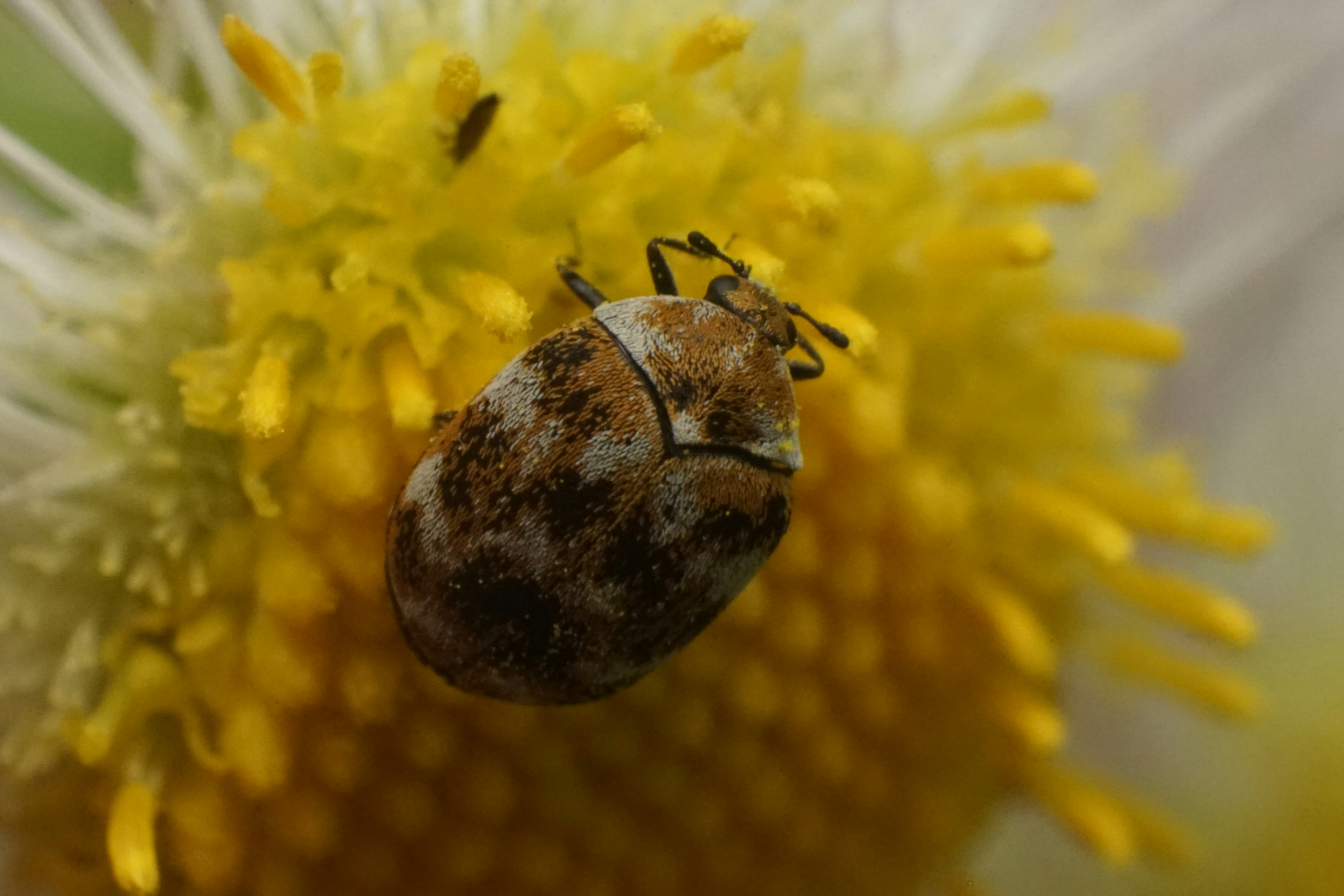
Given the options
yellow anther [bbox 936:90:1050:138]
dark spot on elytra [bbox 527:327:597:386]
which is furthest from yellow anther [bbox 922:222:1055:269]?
dark spot on elytra [bbox 527:327:597:386]

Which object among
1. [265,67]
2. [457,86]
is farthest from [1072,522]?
[265,67]

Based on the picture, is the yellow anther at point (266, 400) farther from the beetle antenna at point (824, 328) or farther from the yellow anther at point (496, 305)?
the beetle antenna at point (824, 328)

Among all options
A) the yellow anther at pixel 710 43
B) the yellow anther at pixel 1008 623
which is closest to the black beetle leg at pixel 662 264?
the yellow anther at pixel 710 43

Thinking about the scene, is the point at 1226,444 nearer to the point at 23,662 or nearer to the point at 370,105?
the point at 370,105

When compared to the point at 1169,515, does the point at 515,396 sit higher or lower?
lower

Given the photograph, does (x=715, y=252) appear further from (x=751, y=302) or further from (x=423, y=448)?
(x=423, y=448)

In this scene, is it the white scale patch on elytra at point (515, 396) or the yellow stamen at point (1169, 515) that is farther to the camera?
the yellow stamen at point (1169, 515)

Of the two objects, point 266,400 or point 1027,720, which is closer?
point 266,400
